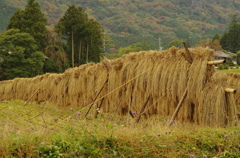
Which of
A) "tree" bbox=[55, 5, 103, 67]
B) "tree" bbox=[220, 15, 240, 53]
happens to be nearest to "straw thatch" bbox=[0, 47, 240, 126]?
"tree" bbox=[55, 5, 103, 67]

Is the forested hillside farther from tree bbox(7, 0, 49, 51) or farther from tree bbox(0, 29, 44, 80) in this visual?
tree bbox(0, 29, 44, 80)

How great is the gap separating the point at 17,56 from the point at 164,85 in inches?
1188

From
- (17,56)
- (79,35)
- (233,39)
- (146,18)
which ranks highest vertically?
(146,18)

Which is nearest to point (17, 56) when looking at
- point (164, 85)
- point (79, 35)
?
point (79, 35)

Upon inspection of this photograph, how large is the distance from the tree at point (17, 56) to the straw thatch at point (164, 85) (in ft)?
75.9

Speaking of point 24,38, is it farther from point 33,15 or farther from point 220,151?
point 220,151

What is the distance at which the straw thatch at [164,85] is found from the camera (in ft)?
26.6

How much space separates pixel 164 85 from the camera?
935 cm

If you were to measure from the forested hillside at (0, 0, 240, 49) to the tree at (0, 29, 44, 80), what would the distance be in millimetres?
84403

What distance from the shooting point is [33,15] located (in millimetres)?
40375

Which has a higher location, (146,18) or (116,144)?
(146,18)

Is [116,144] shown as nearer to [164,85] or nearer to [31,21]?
[164,85]

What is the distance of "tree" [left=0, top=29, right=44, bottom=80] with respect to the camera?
35156 millimetres

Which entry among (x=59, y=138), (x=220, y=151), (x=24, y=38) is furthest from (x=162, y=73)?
(x=24, y=38)
